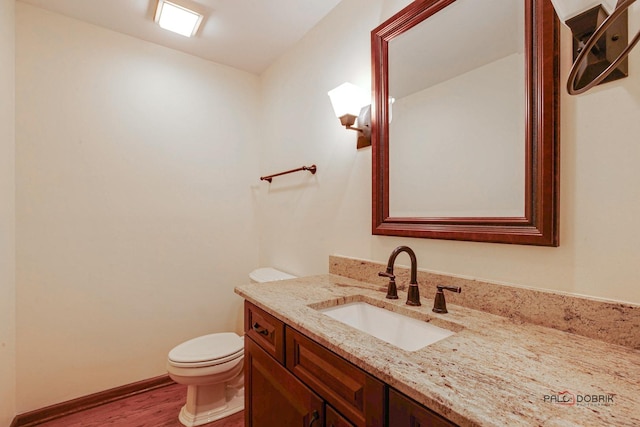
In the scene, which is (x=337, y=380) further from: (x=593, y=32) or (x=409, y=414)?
(x=593, y=32)

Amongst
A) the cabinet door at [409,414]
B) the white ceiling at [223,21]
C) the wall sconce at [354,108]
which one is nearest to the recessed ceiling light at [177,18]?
the white ceiling at [223,21]

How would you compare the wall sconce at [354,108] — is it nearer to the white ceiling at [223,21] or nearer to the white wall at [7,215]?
the white ceiling at [223,21]

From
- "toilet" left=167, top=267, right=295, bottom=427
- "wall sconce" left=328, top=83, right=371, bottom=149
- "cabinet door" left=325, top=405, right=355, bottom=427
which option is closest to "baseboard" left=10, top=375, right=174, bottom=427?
"toilet" left=167, top=267, right=295, bottom=427

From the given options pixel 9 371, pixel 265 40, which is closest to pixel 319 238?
pixel 265 40

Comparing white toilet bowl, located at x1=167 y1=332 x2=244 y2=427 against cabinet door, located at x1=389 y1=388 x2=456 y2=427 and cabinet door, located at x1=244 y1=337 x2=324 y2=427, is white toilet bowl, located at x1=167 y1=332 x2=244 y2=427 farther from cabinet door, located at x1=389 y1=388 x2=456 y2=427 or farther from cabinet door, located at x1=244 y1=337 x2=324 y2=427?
cabinet door, located at x1=389 y1=388 x2=456 y2=427

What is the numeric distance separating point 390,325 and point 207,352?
1243 millimetres

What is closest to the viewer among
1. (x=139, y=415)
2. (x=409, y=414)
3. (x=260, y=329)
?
(x=409, y=414)

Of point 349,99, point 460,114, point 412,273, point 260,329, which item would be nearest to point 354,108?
point 349,99

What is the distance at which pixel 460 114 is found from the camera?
1110 millimetres

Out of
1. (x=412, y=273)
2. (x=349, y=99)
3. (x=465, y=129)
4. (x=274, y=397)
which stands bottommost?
(x=274, y=397)

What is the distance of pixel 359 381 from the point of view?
28.1 inches

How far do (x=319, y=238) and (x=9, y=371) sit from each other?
1.87 m

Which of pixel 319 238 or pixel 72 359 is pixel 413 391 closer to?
pixel 319 238

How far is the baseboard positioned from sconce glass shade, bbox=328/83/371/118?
7.37 ft
